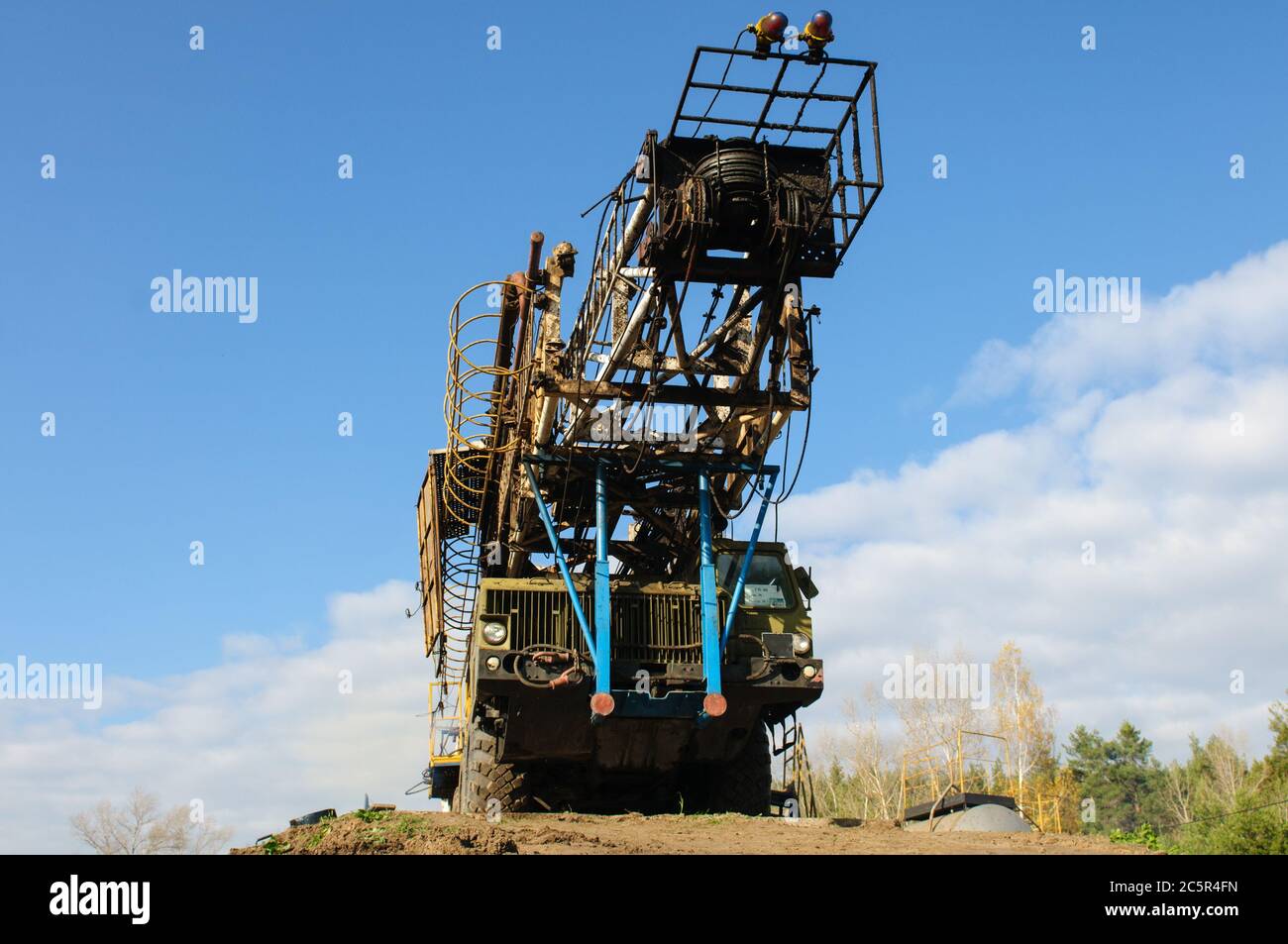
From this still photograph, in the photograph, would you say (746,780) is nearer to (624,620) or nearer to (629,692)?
(629,692)

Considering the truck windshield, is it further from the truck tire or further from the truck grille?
the truck tire

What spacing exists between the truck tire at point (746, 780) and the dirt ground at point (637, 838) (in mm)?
1495

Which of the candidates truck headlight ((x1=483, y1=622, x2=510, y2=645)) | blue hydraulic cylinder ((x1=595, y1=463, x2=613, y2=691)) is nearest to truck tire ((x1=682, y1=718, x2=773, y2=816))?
blue hydraulic cylinder ((x1=595, y1=463, x2=613, y2=691))

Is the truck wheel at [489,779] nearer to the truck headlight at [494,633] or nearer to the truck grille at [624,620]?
the truck headlight at [494,633]

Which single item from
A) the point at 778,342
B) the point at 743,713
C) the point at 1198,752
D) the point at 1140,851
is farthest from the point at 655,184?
the point at 1198,752

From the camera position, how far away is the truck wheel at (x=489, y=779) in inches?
546

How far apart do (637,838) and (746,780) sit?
143 inches

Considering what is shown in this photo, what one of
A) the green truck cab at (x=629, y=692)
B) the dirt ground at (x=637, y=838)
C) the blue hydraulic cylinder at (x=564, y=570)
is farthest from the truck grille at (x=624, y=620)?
the dirt ground at (x=637, y=838)

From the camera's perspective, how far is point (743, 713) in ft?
45.5

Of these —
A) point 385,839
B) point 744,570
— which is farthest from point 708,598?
point 385,839

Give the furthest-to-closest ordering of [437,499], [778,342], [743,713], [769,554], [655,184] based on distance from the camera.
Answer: [437,499]
[769,554]
[743,713]
[778,342]
[655,184]

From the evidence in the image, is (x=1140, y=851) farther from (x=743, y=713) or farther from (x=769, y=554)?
(x=769, y=554)

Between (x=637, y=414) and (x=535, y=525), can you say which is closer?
(x=637, y=414)

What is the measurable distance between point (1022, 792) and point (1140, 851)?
92.3ft
